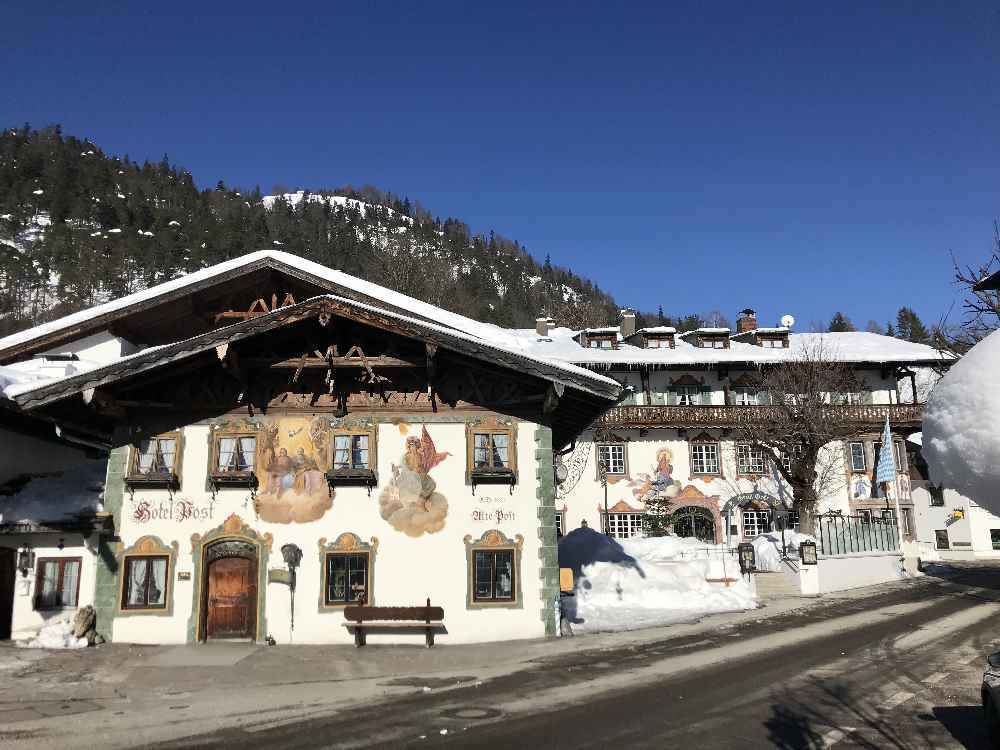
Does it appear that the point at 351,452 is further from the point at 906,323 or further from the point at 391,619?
the point at 906,323

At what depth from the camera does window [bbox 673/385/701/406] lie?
3956 centimetres

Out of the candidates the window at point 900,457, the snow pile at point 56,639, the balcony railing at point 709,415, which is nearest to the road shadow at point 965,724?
the snow pile at point 56,639

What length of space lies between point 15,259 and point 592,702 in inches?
3777

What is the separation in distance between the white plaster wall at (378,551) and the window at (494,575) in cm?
30

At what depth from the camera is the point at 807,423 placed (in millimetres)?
33844

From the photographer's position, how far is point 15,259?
8606 cm

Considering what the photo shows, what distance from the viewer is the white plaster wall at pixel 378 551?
17.3 m

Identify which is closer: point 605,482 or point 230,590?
point 230,590

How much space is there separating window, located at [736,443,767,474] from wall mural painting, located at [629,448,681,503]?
3.39 meters

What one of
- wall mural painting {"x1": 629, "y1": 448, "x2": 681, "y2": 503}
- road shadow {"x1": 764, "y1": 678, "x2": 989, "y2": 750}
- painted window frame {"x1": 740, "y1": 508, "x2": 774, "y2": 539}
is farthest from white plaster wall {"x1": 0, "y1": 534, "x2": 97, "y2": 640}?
painted window frame {"x1": 740, "y1": 508, "x2": 774, "y2": 539}

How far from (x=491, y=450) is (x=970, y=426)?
14.9 meters

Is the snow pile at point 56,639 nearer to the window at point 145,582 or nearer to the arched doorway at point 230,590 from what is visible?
the window at point 145,582

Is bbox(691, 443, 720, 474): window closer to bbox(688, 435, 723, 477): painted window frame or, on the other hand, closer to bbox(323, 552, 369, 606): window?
bbox(688, 435, 723, 477): painted window frame

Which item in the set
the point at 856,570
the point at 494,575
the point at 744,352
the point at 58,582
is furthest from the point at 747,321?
the point at 58,582
